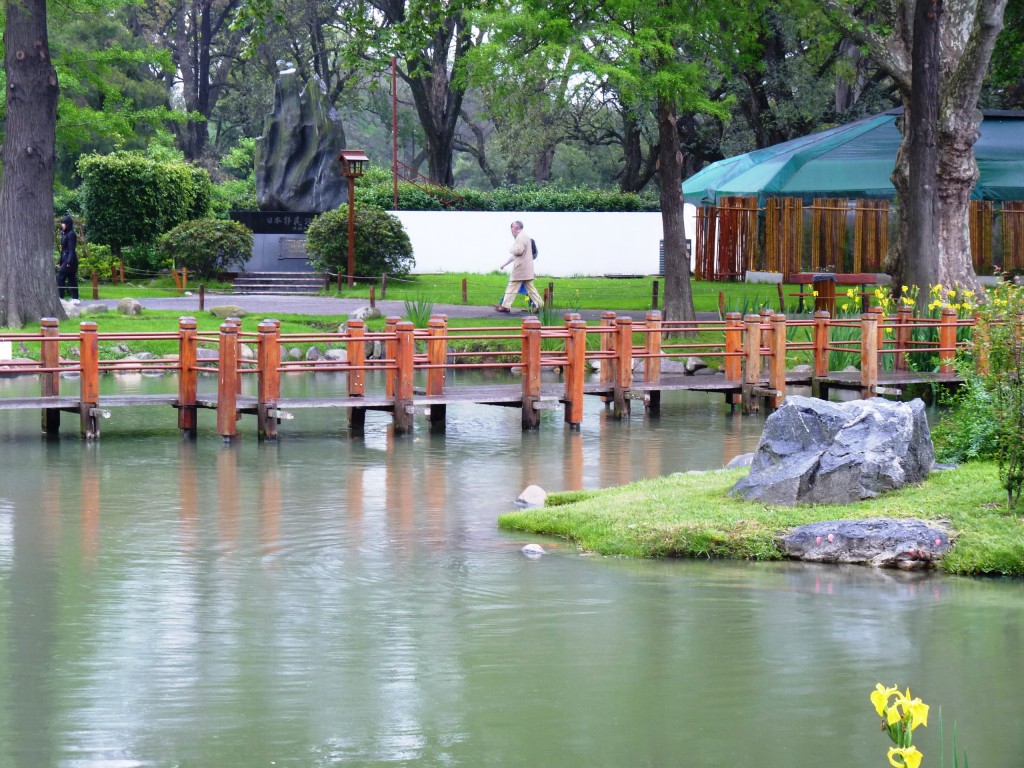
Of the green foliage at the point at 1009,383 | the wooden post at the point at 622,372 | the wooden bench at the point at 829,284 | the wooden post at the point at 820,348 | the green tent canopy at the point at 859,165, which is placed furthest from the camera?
the green tent canopy at the point at 859,165

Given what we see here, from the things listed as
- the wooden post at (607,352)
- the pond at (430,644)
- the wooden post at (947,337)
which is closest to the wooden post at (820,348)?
the wooden post at (947,337)

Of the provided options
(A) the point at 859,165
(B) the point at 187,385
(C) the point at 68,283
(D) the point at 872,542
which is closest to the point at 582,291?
(A) the point at 859,165

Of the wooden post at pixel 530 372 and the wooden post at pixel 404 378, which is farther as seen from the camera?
the wooden post at pixel 530 372

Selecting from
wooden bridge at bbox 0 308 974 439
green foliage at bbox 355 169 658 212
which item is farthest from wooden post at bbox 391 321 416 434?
green foliage at bbox 355 169 658 212

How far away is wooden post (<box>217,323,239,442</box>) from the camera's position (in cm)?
1606

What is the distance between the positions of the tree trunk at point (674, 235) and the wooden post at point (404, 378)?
30.1 feet

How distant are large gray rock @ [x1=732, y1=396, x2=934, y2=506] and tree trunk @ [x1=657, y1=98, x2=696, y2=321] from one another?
13.9m

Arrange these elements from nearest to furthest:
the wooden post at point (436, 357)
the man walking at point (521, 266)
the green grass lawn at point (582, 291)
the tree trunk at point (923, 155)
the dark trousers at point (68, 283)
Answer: the wooden post at point (436, 357), the tree trunk at point (923, 155), the man walking at point (521, 266), the dark trousers at point (68, 283), the green grass lawn at point (582, 291)

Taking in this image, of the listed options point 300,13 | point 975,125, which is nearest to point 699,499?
point 975,125

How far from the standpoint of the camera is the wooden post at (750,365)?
19.2m

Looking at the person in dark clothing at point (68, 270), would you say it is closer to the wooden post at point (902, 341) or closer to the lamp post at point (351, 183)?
the lamp post at point (351, 183)

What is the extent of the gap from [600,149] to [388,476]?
45.6 meters

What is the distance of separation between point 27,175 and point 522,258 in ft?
28.6

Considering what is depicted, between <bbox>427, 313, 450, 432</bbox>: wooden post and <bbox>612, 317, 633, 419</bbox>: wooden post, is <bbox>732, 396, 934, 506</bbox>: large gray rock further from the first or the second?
<bbox>612, 317, 633, 419</bbox>: wooden post
